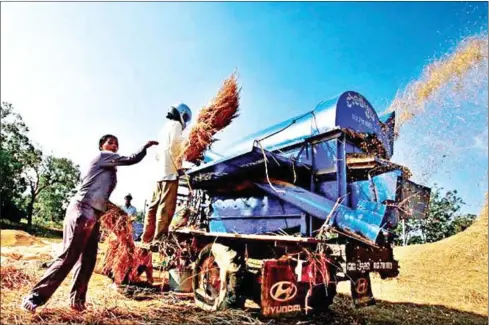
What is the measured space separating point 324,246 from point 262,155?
4.44 ft

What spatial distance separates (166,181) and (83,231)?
125 cm

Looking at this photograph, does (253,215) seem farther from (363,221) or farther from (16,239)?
(16,239)

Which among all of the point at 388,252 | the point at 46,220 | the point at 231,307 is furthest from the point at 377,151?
the point at 46,220

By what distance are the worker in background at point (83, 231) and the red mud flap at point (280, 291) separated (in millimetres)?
1958

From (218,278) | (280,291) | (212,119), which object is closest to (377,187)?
(280,291)

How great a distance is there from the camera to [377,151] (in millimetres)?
5078

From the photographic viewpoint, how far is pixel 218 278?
437 centimetres

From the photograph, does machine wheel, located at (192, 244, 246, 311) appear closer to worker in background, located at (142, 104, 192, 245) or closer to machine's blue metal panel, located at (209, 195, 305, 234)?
worker in background, located at (142, 104, 192, 245)

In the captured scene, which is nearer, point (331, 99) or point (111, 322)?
point (111, 322)

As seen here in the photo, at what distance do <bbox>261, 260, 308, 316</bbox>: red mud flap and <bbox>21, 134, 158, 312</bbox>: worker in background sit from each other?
1.96 metres

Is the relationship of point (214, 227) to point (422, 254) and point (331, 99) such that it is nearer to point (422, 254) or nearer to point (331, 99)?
point (331, 99)

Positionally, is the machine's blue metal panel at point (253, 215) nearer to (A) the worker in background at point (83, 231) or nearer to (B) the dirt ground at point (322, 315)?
(B) the dirt ground at point (322, 315)

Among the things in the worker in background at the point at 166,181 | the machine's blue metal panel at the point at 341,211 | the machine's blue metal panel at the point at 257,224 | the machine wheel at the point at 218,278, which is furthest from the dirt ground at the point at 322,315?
the machine's blue metal panel at the point at 341,211

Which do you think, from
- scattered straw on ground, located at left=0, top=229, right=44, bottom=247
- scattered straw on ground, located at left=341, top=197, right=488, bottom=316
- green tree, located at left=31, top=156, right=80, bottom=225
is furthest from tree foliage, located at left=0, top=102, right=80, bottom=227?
scattered straw on ground, located at left=341, top=197, right=488, bottom=316
